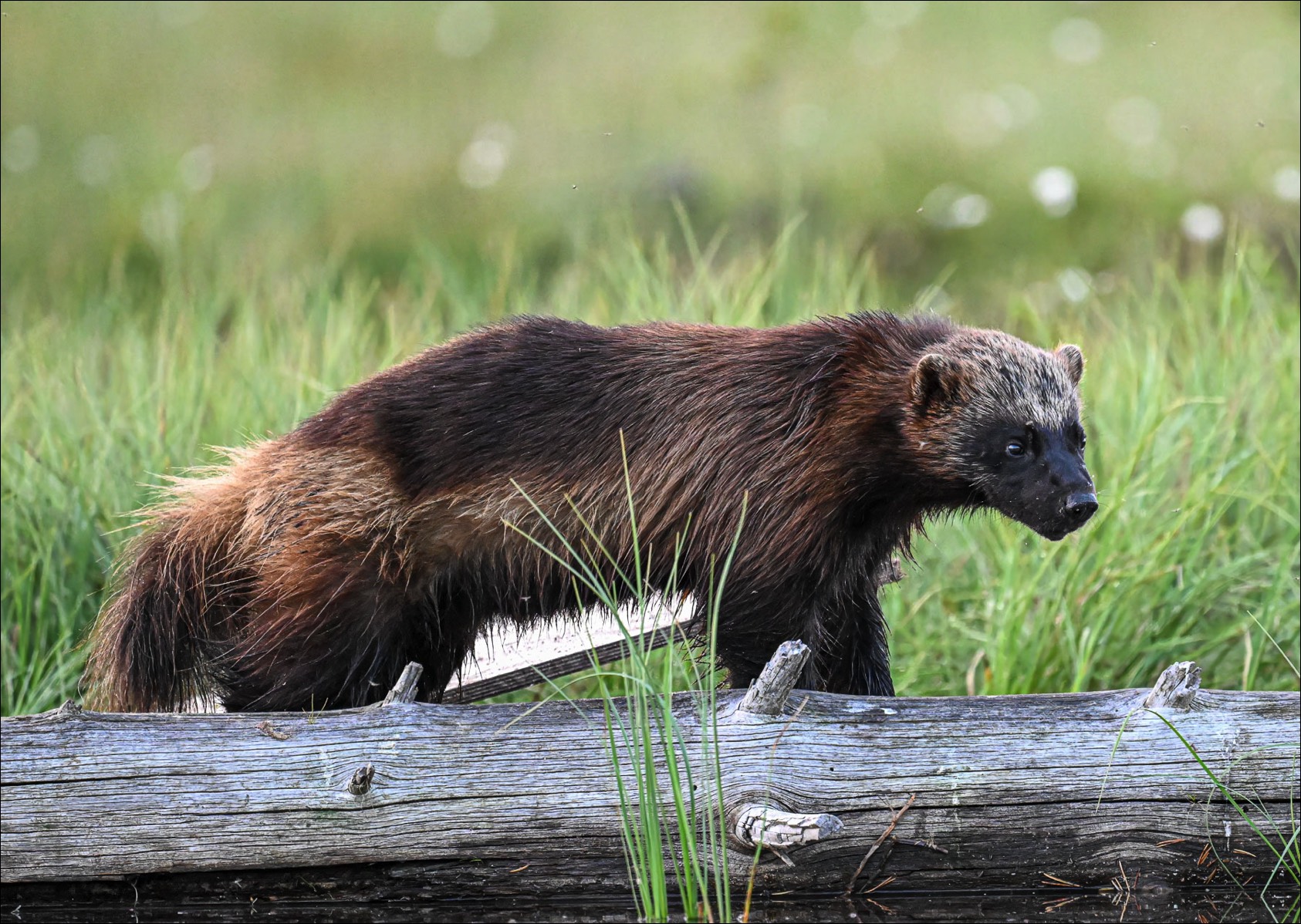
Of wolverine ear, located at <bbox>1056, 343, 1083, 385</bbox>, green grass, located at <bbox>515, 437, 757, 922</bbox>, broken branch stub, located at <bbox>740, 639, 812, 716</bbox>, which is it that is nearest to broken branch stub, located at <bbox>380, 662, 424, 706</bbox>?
green grass, located at <bbox>515, 437, 757, 922</bbox>

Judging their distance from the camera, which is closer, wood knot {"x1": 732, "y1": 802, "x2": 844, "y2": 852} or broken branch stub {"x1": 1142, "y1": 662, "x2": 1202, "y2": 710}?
wood knot {"x1": 732, "y1": 802, "x2": 844, "y2": 852}

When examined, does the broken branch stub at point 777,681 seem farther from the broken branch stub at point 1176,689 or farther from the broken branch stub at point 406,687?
the broken branch stub at point 1176,689

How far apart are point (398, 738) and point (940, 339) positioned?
1.68m

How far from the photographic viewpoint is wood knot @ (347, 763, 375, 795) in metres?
3.22

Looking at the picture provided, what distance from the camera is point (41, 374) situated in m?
5.68

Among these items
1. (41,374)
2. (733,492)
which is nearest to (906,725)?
(733,492)

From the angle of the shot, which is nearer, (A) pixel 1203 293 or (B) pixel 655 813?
(B) pixel 655 813

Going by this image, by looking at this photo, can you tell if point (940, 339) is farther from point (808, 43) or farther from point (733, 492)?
point (808, 43)

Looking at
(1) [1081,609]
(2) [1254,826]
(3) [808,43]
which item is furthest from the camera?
(3) [808,43]

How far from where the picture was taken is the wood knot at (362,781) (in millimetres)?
3219

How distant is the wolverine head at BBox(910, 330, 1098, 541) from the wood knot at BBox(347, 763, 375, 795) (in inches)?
59.8

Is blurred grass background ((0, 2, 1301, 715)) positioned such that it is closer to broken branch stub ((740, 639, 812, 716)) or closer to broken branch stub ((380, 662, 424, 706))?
broken branch stub ((740, 639, 812, 716))

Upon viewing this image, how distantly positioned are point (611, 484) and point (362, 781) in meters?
0.96

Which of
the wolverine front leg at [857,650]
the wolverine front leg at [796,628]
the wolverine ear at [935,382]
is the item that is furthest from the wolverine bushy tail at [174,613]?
the wolverine ear at [935,382]
